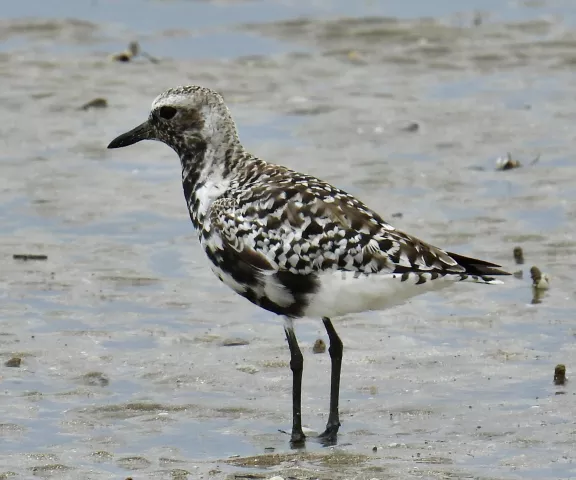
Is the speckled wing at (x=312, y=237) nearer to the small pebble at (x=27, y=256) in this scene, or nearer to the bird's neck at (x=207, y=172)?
the bird's neck at (x=207, y=172)

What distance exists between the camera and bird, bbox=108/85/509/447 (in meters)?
9.58

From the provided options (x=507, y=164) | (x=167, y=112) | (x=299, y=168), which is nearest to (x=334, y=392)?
(x=167, y=112)

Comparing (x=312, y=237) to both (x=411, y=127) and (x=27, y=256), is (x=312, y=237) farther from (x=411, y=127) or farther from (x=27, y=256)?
(x=411, y=127)

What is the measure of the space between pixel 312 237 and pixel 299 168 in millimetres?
6711

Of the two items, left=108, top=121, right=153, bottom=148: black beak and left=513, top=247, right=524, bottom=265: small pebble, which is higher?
left=108, top=121, right=153, bottom=148: black beak

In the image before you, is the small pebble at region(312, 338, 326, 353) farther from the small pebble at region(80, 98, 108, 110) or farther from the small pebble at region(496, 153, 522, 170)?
the small pebble at region(80, 98, 108, 110)

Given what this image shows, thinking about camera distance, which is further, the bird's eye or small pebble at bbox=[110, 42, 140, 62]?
small pebble at bbox=[110, 42, 140, 62]

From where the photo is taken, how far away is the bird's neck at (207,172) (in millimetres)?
10172

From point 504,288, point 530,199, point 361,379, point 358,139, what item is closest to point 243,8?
point 358,139

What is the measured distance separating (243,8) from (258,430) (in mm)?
14976

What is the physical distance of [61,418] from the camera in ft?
33.4

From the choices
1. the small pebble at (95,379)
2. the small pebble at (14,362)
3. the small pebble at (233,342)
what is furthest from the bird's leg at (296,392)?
the small pebble at (14,362)

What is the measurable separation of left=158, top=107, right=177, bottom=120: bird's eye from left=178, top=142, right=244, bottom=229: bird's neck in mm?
289

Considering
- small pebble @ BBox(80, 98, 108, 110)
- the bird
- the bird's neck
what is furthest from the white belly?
small pebble @ BBox(80, 98, 108, 110)
